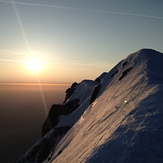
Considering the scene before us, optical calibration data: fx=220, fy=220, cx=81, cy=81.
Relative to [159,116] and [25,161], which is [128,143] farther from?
[25,161]

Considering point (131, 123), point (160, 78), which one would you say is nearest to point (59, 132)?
point (160, 78)

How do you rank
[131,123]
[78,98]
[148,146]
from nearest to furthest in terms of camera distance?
[148,146] → [131,123] → [78,98]

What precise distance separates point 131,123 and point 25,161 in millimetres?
53048

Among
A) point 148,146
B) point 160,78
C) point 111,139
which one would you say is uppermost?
point 160,78

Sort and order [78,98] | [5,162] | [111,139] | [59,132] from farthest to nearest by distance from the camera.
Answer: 1. [5,162]
2. [78,98]
3. [59,132]
4. [111,139]

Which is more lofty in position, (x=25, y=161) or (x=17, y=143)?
(x=17, y=143)

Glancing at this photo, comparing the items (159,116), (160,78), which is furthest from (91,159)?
(160,78)

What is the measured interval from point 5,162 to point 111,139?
374 feet

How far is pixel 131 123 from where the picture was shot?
46.7 feet

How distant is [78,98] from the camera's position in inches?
2904

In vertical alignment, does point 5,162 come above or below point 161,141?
above

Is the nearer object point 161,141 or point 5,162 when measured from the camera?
point 161,141

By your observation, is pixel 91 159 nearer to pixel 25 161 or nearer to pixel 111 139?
pixel 111 139

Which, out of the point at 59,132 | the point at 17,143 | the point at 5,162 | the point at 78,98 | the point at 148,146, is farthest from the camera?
the point at 17,143
